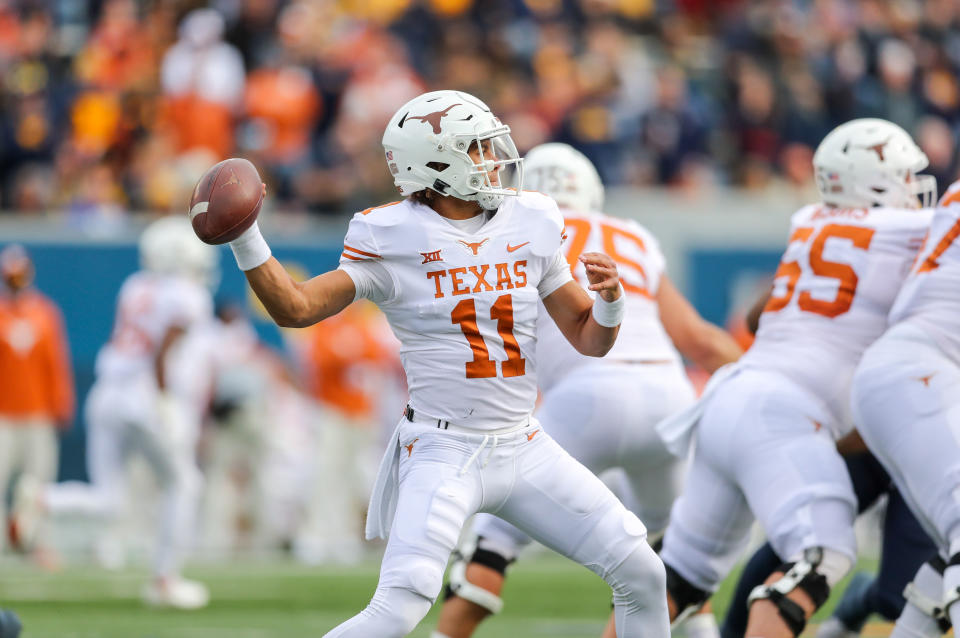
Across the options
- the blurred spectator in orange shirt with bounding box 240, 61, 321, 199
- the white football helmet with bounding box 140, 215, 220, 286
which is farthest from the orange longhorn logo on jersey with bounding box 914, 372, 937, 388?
the blurred spectator in orange shirt with bounding box 240, 61, 321, 199

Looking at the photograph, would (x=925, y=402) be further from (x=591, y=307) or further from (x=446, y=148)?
(x=446, y=148)

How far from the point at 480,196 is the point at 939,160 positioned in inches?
394

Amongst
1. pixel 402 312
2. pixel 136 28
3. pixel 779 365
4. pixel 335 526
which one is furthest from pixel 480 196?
pixel 136 28

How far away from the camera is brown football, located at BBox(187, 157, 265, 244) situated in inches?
168

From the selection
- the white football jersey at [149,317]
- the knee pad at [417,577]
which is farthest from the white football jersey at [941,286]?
the white football jersey at [149,317]

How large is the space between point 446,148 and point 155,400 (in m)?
5.15

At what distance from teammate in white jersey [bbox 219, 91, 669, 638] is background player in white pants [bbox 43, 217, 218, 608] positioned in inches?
185

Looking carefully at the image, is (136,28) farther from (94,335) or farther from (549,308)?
(549,308)

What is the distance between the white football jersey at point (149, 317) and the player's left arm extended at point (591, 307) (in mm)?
5009

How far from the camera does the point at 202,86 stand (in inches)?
550

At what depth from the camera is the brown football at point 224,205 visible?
4.26 m

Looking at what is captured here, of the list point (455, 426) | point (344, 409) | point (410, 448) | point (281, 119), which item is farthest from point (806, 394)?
point (281, 119)

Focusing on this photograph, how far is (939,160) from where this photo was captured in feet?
45.3

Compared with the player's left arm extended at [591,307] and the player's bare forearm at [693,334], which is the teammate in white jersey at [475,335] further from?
the player's bare forearm at [693,334]
